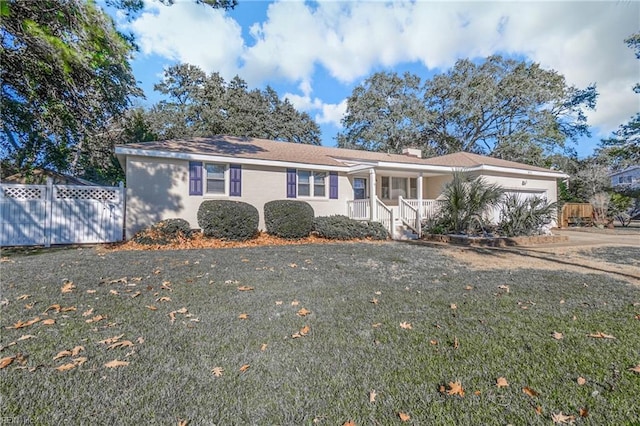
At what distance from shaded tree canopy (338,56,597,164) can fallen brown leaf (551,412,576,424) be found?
95.0 ft

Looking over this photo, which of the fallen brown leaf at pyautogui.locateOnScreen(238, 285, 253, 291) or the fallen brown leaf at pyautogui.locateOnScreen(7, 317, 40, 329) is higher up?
the fallen brown leaf at pyautogui.locateOnScreen(238, 285, 253, 291)

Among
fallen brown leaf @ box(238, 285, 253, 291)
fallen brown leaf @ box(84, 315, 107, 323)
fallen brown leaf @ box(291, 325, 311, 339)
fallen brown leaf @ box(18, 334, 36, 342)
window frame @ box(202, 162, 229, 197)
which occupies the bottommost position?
fallen brown leaf @ box(291, 325, 311, 339)

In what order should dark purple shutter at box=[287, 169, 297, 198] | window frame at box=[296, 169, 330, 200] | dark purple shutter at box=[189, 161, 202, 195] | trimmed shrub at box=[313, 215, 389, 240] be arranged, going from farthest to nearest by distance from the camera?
window frame at box=[296, 169, 330, 200]
dark purple shutter at box=[287, 169, 297, 198]
dark purple shutter at box=[189, 161, 202, 195]
trimmed shrub at box=[313, 215, 389, 240]

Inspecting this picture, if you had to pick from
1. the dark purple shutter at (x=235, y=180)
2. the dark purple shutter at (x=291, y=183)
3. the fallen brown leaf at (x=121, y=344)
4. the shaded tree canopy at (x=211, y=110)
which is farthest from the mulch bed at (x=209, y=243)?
the shaded tree canopy at (x=211, y=110)

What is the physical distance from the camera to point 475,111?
90.1 ft

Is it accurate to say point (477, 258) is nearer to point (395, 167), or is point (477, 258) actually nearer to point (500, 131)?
point (395, 167)

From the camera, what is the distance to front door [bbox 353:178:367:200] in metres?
15.7

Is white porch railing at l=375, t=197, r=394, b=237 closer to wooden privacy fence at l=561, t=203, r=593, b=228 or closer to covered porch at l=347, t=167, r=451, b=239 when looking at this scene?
covered porch at l=347, t=167, r=451, b=239

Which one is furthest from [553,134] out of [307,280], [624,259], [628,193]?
[307,280]

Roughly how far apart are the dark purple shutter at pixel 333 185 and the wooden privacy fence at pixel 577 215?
14542 mm

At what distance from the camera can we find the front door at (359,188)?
15.7 m

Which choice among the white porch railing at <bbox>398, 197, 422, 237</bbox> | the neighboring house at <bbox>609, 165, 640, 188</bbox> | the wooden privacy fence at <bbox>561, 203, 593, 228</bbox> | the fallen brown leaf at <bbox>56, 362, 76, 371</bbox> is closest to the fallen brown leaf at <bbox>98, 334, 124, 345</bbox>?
the fallen brown leaf at <bbox>56, 362, 76, 371</bbox>

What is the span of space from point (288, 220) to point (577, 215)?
1828 centimetres

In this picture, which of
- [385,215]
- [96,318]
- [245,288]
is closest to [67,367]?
[96,318]
